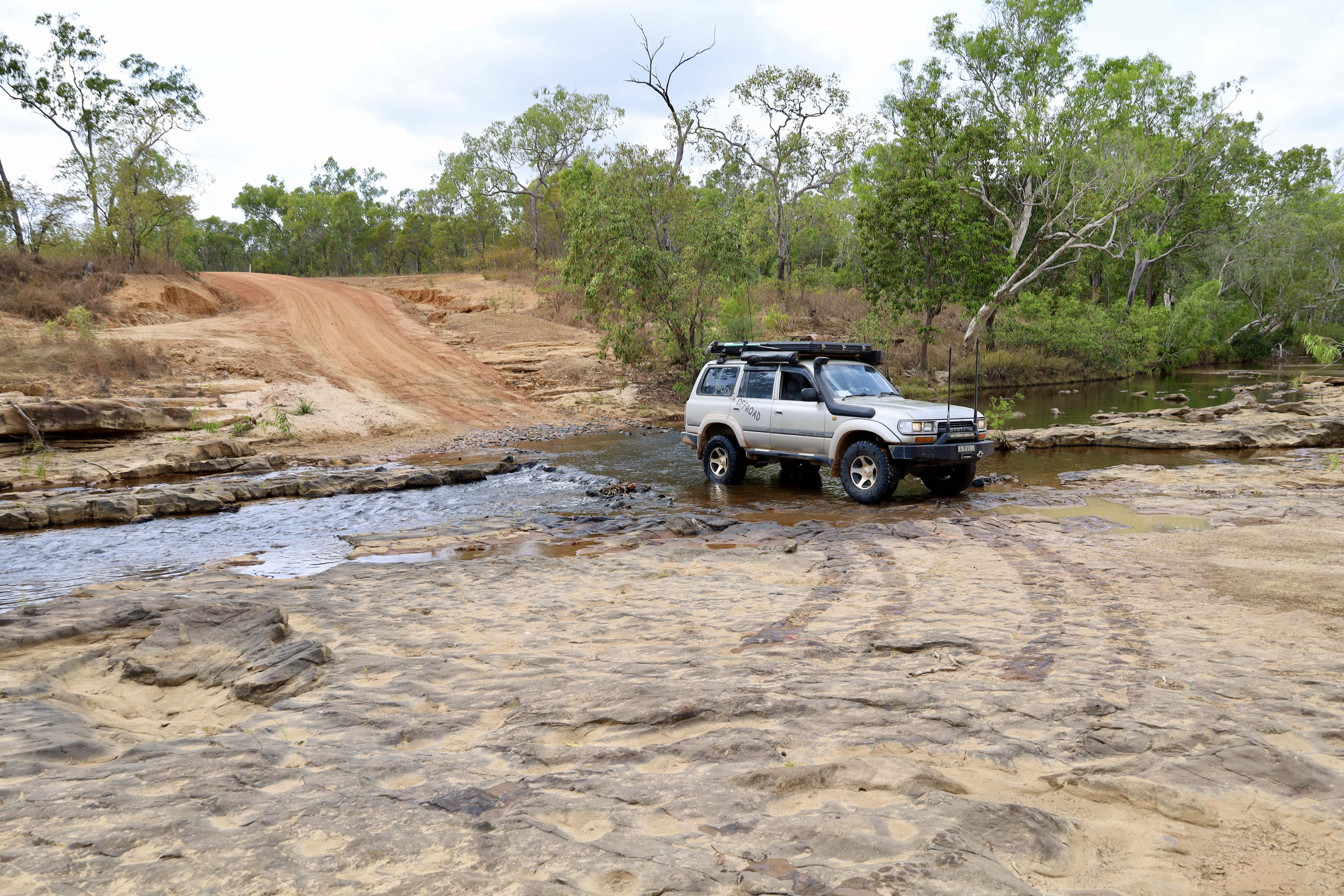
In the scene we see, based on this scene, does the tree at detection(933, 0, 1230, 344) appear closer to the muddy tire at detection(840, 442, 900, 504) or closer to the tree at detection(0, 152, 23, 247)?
the muddy tire at detection(840, 442, 900, 504)

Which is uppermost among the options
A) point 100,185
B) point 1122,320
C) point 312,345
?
point 100,185

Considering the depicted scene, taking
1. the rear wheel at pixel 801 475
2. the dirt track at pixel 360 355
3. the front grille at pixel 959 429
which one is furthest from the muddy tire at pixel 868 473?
the dirt track at pixel 360 355

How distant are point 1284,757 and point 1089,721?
73 cm

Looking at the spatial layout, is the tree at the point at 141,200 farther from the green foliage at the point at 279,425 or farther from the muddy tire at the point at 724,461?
the muddy tire at the point at 724,461

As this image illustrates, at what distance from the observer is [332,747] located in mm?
3338

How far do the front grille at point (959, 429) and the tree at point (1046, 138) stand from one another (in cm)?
1971

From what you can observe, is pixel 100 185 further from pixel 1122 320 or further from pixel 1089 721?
pixel 1122 320

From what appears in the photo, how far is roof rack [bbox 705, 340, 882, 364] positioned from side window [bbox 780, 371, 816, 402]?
0.42 meters

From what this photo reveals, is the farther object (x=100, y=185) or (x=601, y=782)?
(x=100, y=185)

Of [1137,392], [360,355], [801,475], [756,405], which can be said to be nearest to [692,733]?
[756,405]

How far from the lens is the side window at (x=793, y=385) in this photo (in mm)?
11523

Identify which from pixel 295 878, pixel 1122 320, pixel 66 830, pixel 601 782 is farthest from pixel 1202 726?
pixel 1122 320

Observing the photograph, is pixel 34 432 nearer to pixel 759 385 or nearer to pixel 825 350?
pixel 759 385

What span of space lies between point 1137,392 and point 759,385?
81.9ft
